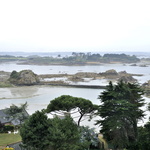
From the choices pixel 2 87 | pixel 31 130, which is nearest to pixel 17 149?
pixel 31 130

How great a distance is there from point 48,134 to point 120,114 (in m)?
4.84

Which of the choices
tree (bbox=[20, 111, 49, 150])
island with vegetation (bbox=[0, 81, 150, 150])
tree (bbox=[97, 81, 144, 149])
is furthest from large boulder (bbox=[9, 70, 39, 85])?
tree (bbox=[20, 111, 49, 150])

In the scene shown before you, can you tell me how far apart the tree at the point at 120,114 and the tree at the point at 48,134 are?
3.17 metres

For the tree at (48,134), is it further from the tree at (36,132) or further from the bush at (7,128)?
the bush at (7,128)

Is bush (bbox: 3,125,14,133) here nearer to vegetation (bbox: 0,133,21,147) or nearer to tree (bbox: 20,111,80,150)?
vegetation (bbox: 0,133,21,147)

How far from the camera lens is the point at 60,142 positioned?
34.4ft

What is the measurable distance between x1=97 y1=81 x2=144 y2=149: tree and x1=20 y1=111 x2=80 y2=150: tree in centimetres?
317

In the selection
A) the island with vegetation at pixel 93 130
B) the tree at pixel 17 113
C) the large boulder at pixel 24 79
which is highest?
the island with vegetation at pixel 93 130

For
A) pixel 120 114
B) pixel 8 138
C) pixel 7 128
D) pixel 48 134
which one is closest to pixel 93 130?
pixel 120 114

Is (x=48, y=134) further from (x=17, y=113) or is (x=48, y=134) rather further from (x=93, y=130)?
(x=17, y=113)

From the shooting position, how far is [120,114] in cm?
1349

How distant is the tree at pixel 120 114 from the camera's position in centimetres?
1335

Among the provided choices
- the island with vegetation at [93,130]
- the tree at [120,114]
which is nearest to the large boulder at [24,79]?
the island with vegetation at [93,130]

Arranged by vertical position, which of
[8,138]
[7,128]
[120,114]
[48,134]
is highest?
[120,114]
